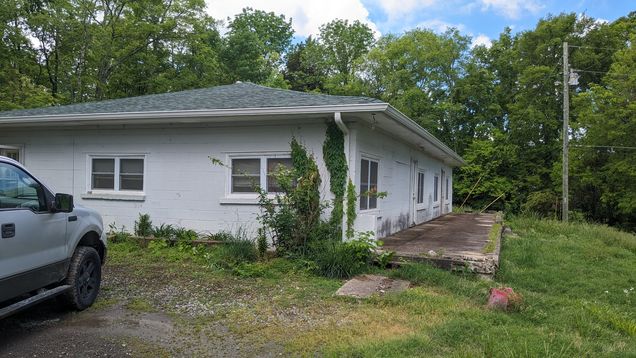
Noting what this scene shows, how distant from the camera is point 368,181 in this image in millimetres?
9477

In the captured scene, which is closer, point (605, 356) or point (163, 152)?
point (605, 356)

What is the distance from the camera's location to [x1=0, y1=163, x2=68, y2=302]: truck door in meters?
3.94

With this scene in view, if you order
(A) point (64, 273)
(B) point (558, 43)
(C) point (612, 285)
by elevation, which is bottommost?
(C) point (612, 285)

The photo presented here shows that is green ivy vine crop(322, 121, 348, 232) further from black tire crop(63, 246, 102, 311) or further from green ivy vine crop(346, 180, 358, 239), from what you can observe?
black tire crop(63, 246, 102, 311)

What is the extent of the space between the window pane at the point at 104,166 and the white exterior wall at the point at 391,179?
5607 millimetres

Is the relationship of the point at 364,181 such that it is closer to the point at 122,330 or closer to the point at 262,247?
the point at 262,247

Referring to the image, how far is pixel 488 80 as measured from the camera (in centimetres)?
3441

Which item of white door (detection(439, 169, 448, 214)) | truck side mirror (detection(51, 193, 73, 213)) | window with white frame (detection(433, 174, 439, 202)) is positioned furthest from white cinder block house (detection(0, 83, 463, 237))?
white door (detection(439, 169, 448, 214))

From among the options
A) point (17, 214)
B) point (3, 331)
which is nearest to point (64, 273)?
point (3, 331)

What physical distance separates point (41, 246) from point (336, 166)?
5109 mm

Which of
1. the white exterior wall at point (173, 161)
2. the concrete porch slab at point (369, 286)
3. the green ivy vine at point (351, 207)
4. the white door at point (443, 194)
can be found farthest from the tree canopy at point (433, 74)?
the concrete porch slab at point (369, 286)

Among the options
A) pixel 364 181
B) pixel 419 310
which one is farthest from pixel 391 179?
pixel 419 310

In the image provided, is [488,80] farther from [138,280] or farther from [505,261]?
[138,280]

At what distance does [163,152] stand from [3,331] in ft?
18.6
